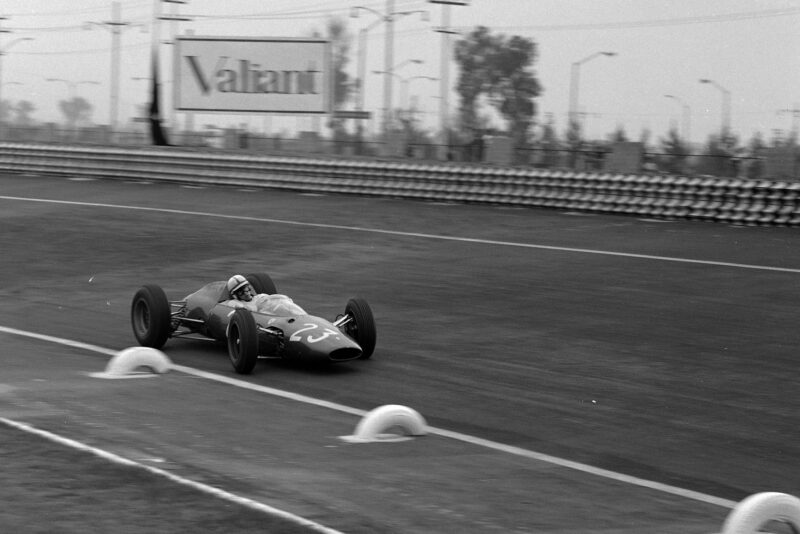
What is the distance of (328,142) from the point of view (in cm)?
4862

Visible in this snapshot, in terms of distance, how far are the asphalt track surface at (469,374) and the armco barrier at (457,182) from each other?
136 centimetres

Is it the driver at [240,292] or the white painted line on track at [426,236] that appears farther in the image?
the white painted line on track at [426,236]

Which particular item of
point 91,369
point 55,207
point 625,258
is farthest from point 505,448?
point 55,207

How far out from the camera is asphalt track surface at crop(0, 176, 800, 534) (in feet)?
22.5

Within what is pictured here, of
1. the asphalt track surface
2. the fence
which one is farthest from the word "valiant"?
the asphalt track surface

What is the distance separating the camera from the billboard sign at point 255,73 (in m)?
52.0

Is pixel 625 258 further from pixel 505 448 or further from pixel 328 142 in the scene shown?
pixel 328 142

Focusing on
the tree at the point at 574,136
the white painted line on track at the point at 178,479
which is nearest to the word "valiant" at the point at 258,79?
the tree at the point at 574,136

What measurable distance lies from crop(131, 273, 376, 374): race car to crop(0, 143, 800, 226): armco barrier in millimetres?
Result: 14563

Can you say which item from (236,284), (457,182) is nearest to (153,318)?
(236,284)

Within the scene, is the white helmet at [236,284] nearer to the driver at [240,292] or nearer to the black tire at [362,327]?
the driver at [240,292]

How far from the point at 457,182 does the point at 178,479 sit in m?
23.1

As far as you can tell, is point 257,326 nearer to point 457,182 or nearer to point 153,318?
point 153,318

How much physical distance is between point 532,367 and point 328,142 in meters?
38.2
